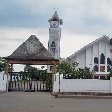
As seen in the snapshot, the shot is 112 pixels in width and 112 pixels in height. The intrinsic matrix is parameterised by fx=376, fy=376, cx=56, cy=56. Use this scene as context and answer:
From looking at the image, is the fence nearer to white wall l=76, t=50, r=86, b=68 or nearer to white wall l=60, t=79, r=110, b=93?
white wall l=60, t=79, r=110, b=93

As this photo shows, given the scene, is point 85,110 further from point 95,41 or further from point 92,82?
point 95,41

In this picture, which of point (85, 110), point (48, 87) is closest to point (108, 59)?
point (48, 87)

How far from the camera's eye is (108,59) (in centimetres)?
5809

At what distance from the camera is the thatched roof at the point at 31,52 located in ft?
94.2

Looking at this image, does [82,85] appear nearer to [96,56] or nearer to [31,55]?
[31,55]

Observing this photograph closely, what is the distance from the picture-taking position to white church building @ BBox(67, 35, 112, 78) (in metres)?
56.0

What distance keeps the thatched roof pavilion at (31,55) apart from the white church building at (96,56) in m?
25.6

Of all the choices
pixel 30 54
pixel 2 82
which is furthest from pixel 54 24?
pixel 2 82

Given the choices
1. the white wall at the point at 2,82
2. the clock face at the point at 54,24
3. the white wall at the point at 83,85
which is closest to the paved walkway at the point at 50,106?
the white wall at the point at 83,85

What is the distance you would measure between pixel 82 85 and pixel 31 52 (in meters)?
5.34

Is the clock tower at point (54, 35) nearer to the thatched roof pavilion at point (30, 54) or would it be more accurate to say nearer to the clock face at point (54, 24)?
the clock face at point (54, 24)

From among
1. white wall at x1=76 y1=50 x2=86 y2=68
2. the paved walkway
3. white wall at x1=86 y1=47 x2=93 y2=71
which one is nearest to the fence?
the paved walkway

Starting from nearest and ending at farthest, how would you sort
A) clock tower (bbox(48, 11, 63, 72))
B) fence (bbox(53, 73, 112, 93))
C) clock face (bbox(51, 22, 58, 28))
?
1. fence (bbox(53, 73, 112, 93))
2. clock tower (bbox(48, 11, 63, 72))
3. clock face (bbox(51, 22, 58, 28))

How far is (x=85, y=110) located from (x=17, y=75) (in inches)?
578
